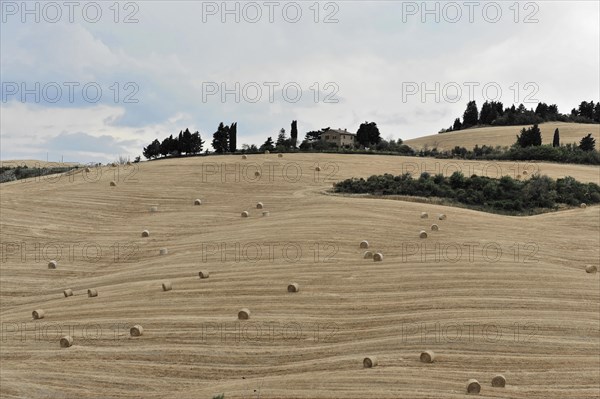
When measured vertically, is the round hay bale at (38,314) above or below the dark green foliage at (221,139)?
below

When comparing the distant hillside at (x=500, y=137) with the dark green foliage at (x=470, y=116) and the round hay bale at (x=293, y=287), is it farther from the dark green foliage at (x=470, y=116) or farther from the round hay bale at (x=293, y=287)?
the round hay bale at (x=293, y=287)

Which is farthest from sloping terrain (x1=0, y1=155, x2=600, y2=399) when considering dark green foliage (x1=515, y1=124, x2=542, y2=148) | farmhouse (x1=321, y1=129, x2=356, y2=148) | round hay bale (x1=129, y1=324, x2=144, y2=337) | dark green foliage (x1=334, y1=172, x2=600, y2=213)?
farmhouse (x1=321, y1=129, x2=356, y2=148)

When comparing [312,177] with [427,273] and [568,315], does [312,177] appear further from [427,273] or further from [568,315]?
[568,315]

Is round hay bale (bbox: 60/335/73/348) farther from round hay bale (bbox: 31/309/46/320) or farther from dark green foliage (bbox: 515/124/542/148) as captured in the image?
dark green foliage (bbox: 515/124/542/148)

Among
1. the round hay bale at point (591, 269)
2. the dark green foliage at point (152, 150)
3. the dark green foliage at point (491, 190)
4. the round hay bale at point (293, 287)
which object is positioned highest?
the dark green foliage at point (152, 150)

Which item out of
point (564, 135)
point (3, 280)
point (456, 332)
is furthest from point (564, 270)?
point (564, 135)

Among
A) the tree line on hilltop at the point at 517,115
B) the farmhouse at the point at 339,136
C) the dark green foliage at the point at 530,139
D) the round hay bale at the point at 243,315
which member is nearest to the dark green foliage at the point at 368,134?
the dark green foliage at the point at 530,139

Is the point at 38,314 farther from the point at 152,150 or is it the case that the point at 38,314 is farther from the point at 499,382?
the point at 152,150
